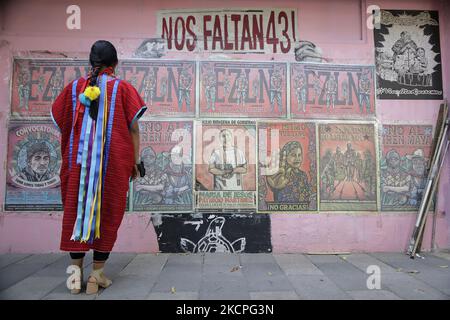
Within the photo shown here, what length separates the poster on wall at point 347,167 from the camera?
4.35 meters

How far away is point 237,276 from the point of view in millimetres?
3328

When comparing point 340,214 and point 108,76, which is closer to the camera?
point 108,76

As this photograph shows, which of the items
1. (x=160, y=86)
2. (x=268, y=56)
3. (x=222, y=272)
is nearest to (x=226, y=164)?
(x=160, y=86)

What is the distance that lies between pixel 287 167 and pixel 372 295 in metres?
1.86

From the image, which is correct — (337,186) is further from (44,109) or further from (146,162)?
(44,109)

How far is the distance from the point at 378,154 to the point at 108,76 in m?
3.26

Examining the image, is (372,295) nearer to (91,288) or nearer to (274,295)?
(274,295)

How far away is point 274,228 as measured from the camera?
4.26 meters

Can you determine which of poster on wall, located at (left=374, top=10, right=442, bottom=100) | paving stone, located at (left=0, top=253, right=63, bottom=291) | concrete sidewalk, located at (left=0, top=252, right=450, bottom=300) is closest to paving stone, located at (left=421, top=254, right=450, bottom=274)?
concrete sidewalk, located at (left=0, top=252, right=450, bottom=300)

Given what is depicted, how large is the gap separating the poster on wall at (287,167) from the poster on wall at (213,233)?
0.27 metres

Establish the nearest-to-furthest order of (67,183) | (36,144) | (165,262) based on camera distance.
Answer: (67,183)
(165,262)
(36,144)

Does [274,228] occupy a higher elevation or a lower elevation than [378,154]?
lower

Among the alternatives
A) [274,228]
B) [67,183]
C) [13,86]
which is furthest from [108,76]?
[274,228]

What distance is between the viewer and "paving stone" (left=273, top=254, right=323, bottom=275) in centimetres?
346
